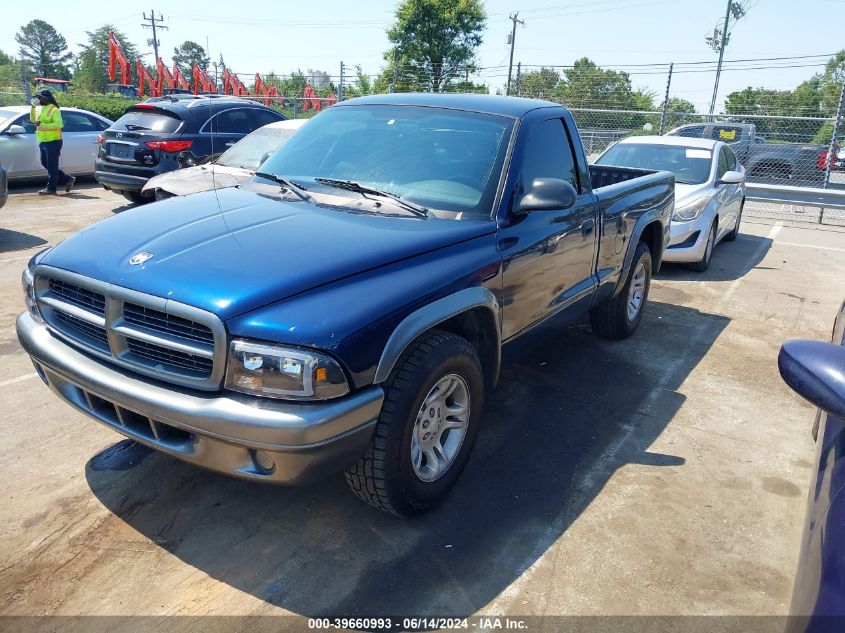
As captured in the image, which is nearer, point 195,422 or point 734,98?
point 195,422

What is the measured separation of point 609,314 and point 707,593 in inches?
116

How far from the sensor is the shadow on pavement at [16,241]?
787 cm

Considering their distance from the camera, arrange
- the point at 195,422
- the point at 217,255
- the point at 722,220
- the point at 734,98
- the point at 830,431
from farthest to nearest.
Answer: the point at 734,98
the point at 722,220
the point at 217,255
the point at 195,422
the point at 830,431

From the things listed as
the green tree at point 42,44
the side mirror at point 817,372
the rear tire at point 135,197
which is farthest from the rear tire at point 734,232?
the green tree at point 42,44

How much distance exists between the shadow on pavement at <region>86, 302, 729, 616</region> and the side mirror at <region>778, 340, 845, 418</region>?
154 centimetres

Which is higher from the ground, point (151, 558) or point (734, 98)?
point (734, 98)

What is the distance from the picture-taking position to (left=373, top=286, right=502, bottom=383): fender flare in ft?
8.55

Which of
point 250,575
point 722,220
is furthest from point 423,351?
point 722,220

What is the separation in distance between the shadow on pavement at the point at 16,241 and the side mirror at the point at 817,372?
27.4ft

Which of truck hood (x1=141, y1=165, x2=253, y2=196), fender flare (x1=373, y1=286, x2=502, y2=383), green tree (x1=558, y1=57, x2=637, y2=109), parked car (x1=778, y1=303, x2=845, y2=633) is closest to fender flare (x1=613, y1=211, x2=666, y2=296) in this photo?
fender flare (x1=373, y1=286, x2=502, y2=383)

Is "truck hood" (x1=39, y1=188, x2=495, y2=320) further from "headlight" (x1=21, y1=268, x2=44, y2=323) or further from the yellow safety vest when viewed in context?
the yellow safety vest

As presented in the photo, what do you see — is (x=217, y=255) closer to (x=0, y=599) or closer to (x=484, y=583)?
(x=0, y=599)

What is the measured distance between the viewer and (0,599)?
2.57 meters

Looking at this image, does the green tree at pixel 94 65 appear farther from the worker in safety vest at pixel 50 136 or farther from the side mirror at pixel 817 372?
the side mirror at pixel 817 372
